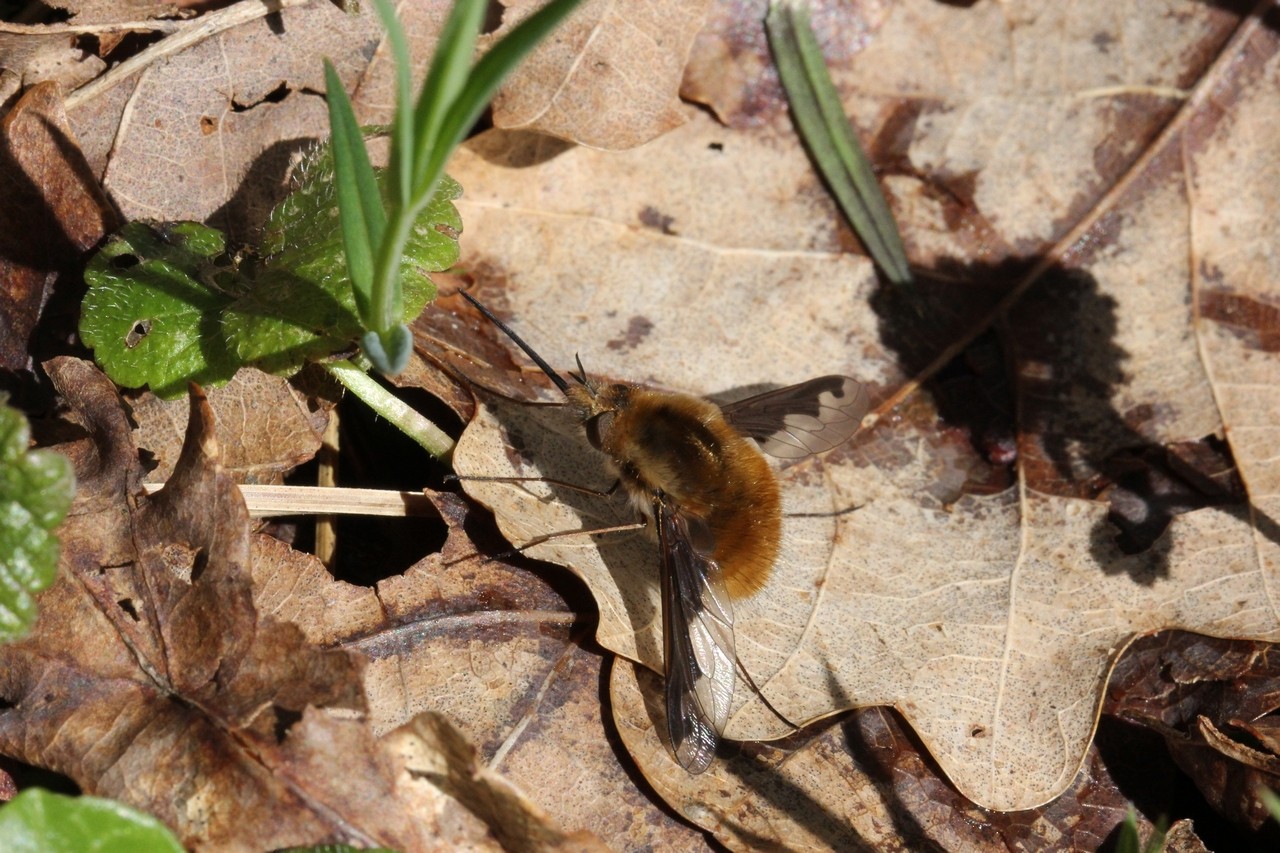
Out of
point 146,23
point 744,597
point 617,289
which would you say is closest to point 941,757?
point 744,597

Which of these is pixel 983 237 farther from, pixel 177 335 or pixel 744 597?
pixel 177 335

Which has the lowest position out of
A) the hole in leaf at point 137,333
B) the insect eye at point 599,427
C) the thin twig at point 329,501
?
the thin twig at point 329,501

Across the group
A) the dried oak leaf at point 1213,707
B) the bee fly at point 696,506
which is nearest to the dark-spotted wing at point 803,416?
the bee fly at point 696,506

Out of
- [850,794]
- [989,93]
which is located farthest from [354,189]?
[989,93]

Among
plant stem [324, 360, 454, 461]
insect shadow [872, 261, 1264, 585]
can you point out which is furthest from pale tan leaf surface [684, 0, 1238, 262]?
plant stem [324, 360, 454, 461]

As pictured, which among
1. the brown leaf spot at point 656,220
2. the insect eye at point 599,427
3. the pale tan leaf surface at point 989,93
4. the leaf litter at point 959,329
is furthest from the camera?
the pale tan leaf surface at point 989,93

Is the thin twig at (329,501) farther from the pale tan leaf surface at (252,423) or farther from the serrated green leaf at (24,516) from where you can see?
the serrated green leaf at (24,516)

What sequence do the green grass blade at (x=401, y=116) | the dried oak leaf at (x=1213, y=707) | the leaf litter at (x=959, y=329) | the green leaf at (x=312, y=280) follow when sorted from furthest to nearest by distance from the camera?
the leaf litter at (x=959, y=329) < the dried oak leaf at (x=1213, y=707) < the green leaf at (x=312, y=280) < the green grass blade at (x=401, y=116)
